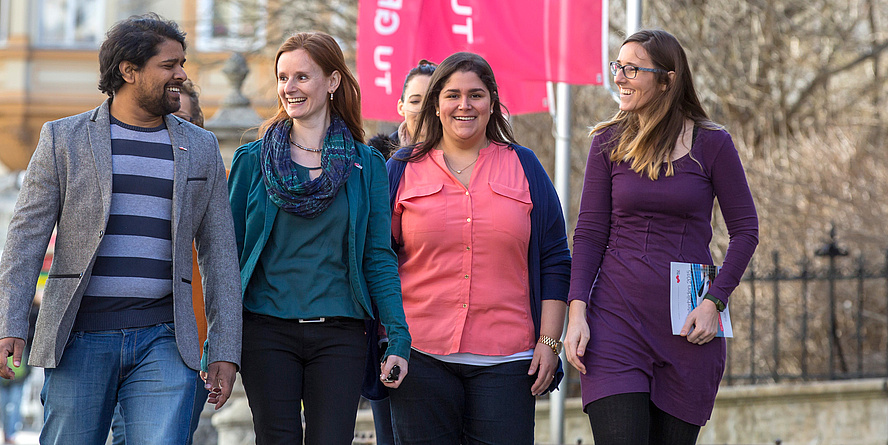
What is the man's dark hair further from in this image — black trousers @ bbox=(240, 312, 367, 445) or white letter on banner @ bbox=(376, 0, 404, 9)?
white letter on banner @ bbox=(376, 0, 404, 9)

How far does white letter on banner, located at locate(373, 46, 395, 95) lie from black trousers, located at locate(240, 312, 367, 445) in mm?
3416

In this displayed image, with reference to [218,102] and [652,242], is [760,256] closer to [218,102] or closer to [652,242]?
[652,242]

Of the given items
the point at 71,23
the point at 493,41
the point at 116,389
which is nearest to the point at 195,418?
the point at 116,389

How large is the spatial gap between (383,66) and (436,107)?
283 centimetres

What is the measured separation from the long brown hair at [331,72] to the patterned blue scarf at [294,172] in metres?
0.11

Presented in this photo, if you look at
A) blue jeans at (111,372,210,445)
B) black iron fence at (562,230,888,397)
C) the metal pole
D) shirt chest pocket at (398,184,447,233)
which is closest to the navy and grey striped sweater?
blue jeans at (111,372,210,445)

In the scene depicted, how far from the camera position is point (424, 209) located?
371 cm

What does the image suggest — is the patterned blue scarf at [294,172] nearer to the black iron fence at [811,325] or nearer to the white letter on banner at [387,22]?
the white letter on banner at [387,22]

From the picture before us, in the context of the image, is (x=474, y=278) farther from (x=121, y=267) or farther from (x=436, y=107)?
(x=121, y=267)

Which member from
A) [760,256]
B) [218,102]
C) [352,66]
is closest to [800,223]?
[760,256]

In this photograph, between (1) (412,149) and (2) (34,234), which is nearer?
(2) (34,234)

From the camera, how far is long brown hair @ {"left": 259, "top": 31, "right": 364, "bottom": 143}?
3600 millimetres

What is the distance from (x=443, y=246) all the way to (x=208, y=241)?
33.4 inches

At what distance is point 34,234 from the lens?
316 centimetres
